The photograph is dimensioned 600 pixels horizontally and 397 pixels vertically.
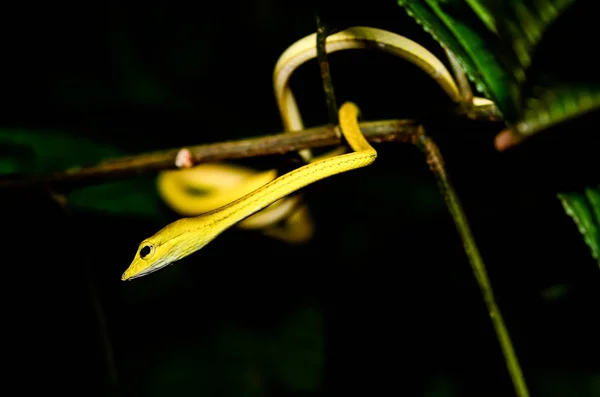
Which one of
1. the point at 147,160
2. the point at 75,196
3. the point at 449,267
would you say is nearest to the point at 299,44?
the point at 147,160

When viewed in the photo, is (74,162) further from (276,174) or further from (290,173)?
(290,173)

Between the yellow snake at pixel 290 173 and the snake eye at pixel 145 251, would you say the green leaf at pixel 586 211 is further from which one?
the snake eye at pixel 145 251

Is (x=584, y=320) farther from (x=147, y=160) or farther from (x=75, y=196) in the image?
(x=75, y=196)

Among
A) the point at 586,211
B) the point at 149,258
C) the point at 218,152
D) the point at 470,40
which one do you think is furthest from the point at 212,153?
the point at 586,211

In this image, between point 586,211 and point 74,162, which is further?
point 74,162

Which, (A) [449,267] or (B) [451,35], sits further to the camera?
(A) [449,267]

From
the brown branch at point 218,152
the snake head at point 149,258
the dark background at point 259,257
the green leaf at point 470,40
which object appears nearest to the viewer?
the green leaf at point 470,40

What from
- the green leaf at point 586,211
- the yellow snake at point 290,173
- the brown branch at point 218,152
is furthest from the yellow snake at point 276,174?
the green leaf at point 586,211
